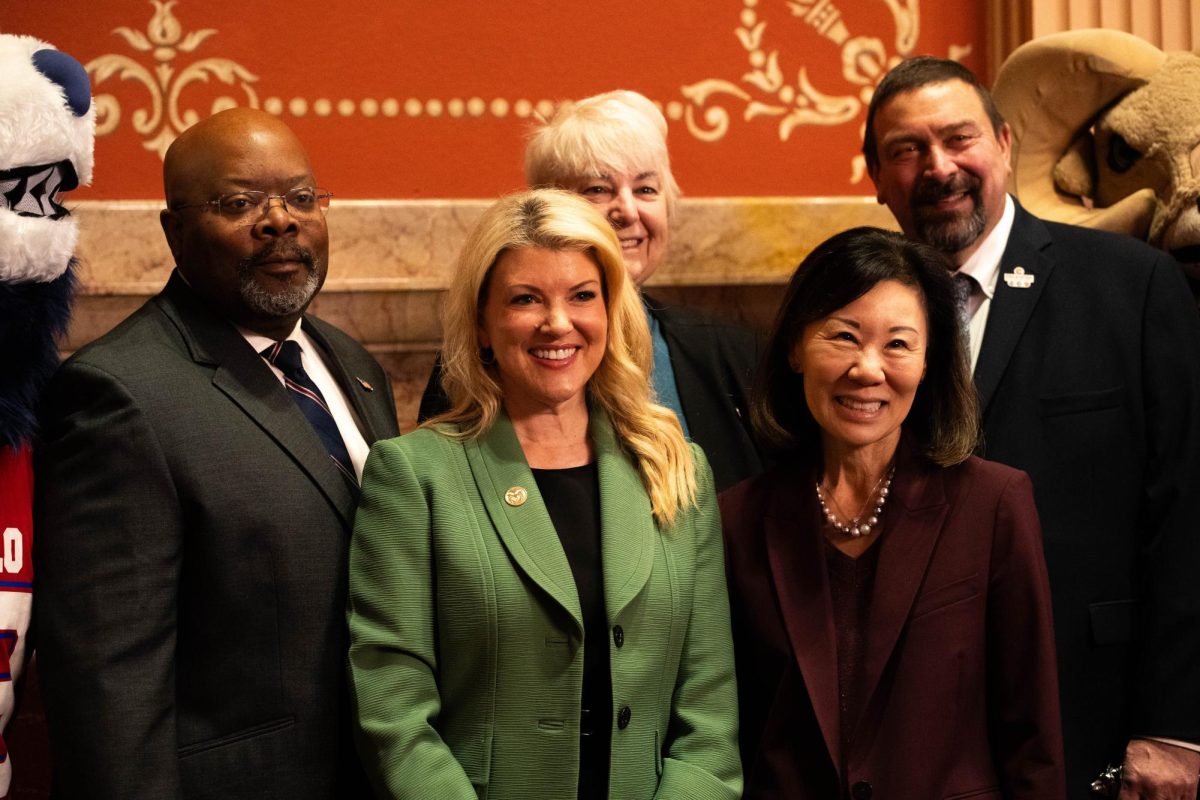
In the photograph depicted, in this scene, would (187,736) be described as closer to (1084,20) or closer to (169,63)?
(169,63)

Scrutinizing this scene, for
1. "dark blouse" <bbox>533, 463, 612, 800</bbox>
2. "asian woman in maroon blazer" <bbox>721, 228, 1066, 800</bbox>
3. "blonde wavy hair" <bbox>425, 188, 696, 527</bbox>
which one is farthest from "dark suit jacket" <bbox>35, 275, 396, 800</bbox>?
"asian woman in maroon blazer" <bbox>721, 228, 1066, 800</bbox>

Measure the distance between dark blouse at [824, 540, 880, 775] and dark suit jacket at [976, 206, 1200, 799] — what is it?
453 millimetres

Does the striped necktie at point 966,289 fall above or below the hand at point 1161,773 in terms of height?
above

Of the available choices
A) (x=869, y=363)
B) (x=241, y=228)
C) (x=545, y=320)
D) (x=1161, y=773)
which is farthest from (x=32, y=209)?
(x=1161, y=773)

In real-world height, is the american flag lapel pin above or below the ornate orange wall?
below

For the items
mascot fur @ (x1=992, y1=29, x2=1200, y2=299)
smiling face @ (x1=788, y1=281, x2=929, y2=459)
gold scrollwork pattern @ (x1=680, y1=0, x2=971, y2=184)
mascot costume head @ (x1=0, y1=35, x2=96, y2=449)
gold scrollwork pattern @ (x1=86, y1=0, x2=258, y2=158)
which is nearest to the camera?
mascot costume head @ (x1=0, y1=35, x2=96, y2=449)

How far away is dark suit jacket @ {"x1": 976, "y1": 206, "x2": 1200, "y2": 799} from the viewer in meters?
2.41

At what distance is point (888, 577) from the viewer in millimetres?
2076

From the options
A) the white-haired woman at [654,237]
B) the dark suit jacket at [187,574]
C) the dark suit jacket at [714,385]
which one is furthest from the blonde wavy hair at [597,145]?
the dark suit jacket at [187,574]

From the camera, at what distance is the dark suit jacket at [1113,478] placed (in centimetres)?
241

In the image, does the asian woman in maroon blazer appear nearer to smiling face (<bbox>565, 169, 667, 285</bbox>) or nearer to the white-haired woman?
the white-haired woman

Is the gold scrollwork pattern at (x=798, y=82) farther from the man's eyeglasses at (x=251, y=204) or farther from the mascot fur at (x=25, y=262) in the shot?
the mascot fur at (x=25, y=262)

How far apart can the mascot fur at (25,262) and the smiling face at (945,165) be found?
1.58 m

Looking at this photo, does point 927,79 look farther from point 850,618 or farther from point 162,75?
point 162,75
